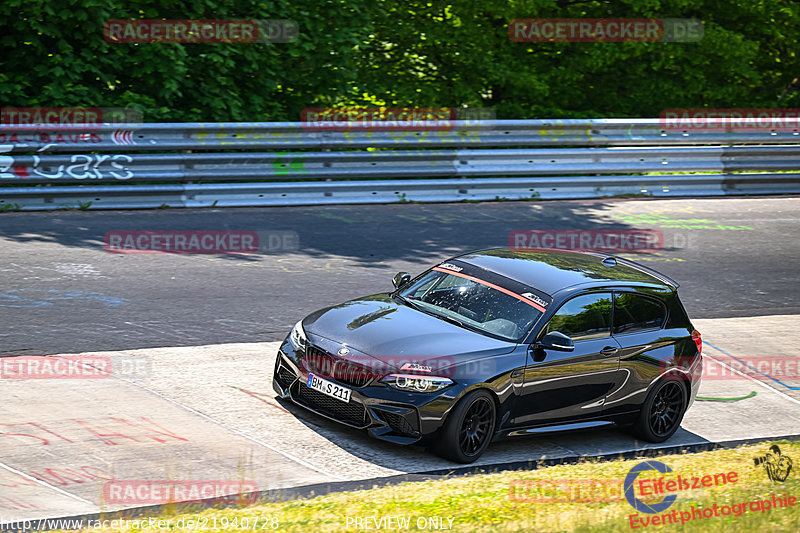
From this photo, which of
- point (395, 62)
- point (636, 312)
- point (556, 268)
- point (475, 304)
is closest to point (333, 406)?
point (475, 304)

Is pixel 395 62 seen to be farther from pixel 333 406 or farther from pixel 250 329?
pixel 333 406

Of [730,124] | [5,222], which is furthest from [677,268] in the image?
[5,222]

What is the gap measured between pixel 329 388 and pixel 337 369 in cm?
16

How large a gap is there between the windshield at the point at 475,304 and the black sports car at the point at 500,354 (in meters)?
0.01

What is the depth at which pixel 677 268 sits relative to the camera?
1373cm

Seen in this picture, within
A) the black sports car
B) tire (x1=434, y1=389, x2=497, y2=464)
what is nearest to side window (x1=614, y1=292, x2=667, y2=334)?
the black sports car

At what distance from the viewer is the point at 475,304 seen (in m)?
8.32

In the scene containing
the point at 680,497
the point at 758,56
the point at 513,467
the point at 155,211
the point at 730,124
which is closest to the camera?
the point at 680,497

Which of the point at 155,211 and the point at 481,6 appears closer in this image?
the point at 155,211

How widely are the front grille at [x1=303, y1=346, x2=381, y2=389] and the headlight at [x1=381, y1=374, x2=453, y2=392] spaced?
121mm

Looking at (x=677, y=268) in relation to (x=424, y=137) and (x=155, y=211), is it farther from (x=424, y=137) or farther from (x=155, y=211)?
(x=155, y=211)

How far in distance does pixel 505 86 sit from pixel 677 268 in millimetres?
6886

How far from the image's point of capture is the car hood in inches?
297

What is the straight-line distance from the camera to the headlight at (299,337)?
26.2 ft
